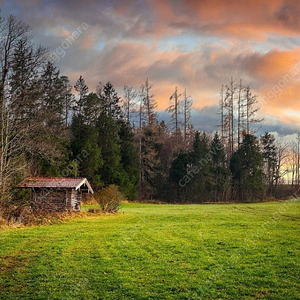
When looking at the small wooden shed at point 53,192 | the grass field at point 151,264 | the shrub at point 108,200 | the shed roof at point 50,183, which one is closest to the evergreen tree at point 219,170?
the shrub at point 108,200

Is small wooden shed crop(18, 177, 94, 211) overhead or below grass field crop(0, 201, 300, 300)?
overhead

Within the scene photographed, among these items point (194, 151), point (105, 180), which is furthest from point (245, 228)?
point (194, 151)

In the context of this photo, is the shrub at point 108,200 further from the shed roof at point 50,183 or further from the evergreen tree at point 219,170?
the evergreen tree at point 219,170

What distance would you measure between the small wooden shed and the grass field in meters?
9.41

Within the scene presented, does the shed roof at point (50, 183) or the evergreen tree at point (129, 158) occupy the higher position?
the evergreen tree at point (129, 158)

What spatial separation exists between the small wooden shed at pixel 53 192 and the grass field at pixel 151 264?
30.9 ft

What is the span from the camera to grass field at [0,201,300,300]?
7836 mm

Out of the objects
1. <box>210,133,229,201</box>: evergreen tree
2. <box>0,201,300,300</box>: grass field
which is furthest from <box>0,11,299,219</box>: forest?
<box>0,201,300,300</box>: grass field

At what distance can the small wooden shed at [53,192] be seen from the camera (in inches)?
993

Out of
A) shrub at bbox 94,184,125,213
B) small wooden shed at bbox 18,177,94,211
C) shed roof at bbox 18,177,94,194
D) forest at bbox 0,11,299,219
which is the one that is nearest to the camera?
shed roof at bbox 18,177,94,194

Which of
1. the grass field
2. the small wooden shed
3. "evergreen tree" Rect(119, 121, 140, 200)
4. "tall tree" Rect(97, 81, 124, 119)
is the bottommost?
the grass field

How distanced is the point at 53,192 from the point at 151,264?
60.2 feet

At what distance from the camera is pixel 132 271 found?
9.46 metres

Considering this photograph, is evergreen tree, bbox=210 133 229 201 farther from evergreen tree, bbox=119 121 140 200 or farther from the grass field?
the grass field
